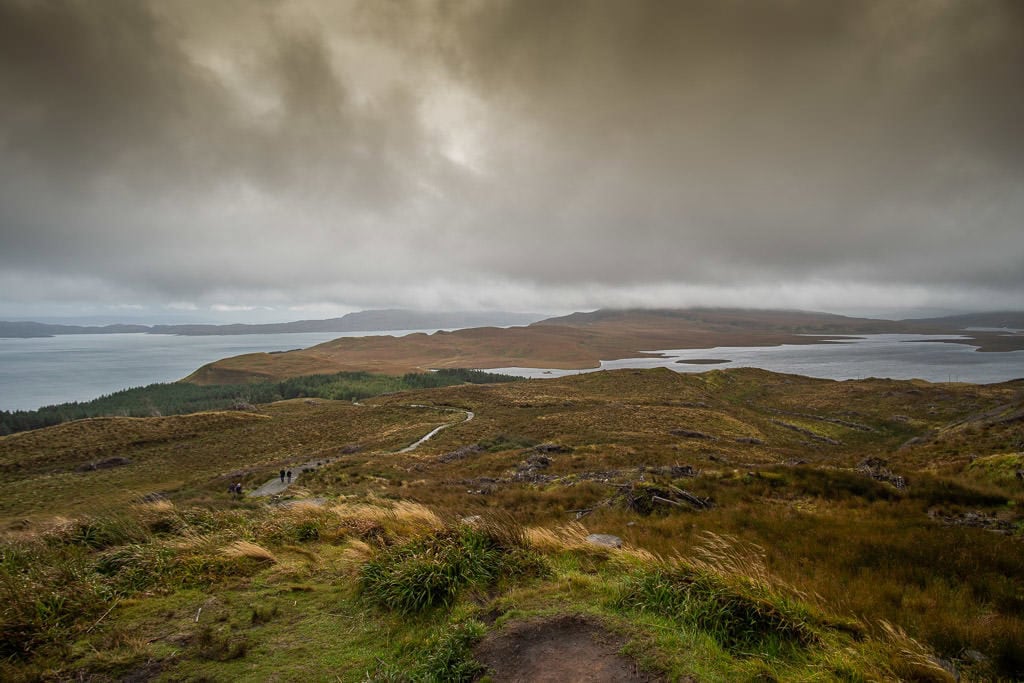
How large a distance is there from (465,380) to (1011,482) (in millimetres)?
126829

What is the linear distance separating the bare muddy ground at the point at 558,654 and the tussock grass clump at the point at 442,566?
139 cm

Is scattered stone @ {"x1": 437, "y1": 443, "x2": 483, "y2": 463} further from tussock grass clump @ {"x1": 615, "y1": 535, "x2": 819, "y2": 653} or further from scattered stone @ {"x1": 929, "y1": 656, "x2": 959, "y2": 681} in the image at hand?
scattered stone @ {"x1": 929, "y1": 656, "x2": 959, "y2": 681}

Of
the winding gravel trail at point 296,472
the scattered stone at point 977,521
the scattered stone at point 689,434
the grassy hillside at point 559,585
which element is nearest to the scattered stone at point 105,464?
the winding gravel trail at point 296,472

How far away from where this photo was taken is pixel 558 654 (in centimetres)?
461

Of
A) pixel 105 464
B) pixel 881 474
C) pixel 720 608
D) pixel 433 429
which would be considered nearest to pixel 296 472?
pixel 433 429

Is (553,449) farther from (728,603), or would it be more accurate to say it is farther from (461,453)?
(728,603)

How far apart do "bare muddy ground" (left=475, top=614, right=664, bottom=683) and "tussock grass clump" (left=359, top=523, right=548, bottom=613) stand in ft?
4.56

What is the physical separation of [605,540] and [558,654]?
A: 14.0 feet

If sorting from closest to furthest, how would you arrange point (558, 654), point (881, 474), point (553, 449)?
point (558, 654) < point (881, 474) < point (553, 449)

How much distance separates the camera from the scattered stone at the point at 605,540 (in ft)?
26.7

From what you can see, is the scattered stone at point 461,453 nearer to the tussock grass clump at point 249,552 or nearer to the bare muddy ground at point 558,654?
the tussock grass clump at point 249,552

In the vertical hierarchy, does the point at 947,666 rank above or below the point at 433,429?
above

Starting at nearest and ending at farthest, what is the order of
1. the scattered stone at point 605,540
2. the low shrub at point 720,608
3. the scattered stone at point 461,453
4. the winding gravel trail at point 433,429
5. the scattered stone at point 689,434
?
the low shrub at point 720,608
the scattered stone at point 605,540
the scattered stone at point 461,453
the winding gravel trail at point 433,429
the scattered stone at point 689,434

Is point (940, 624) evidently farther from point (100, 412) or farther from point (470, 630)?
point (100, 412)
